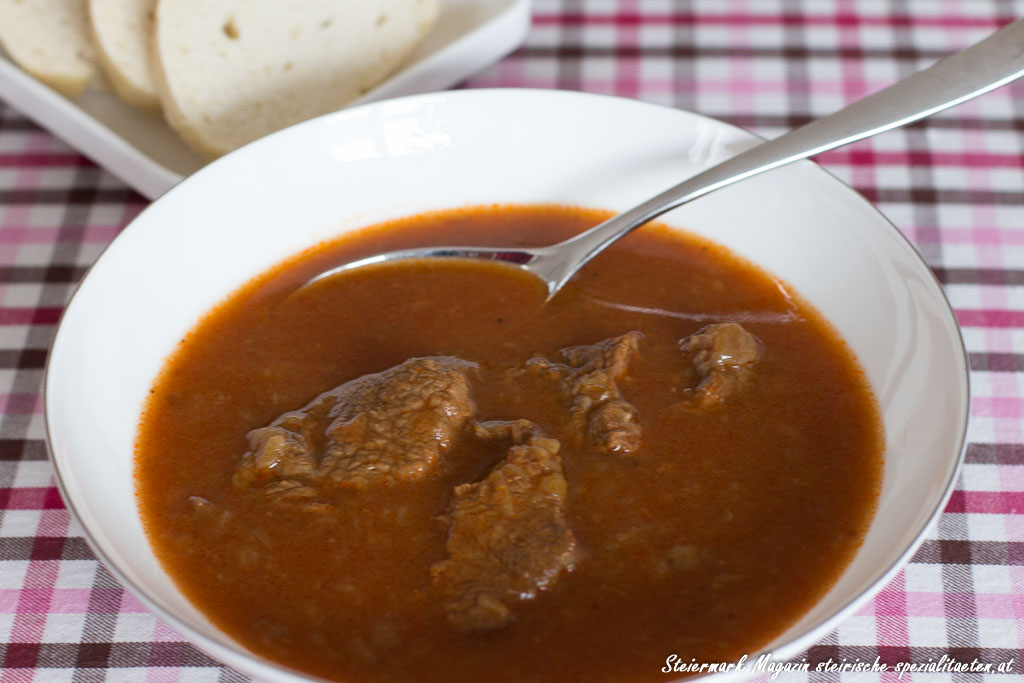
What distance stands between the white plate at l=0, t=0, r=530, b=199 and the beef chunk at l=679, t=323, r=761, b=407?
49.7 inches

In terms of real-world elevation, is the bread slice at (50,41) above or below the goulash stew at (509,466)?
above

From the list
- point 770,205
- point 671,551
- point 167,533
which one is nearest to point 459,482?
point 671,551

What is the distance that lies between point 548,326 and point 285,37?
4.42ft

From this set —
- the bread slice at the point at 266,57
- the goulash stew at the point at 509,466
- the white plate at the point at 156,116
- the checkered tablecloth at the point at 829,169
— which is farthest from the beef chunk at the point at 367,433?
the bread slice at the point at 266,57

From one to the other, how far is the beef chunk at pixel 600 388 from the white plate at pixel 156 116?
3.68 feet

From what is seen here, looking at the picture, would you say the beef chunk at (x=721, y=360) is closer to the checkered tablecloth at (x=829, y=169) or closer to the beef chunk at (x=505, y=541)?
the beef chunk at (x=505, y=541)

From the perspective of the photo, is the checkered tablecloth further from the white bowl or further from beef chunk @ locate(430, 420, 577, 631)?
beef chunk @ locate(430, 420, 577, 631)

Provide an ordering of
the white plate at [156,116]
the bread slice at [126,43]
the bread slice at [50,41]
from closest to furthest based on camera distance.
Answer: the white plate at [156,116] < the bread slice at [126,43] < the bread slice at [50,41]

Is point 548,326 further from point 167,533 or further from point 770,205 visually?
point 167,533

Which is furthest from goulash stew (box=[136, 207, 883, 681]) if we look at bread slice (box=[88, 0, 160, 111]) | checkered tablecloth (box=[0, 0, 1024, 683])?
bread slice (box=[88, 0, 160, 111])

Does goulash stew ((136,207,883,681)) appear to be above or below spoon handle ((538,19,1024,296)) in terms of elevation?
below

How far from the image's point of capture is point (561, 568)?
2021mm

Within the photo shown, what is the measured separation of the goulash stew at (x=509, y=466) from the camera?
1.96 m

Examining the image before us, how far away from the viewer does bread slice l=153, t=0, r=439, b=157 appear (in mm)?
3064
